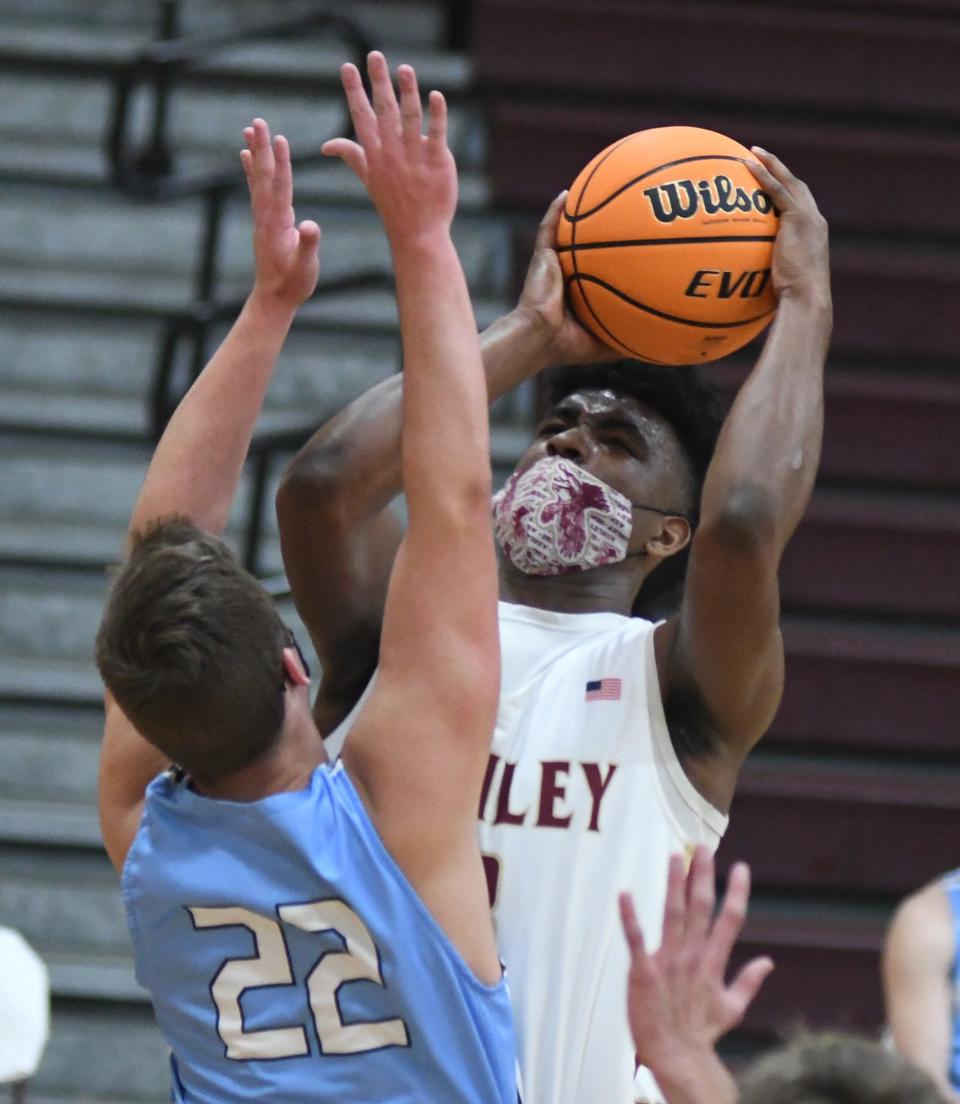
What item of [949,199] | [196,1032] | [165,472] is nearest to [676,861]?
[196,1032]

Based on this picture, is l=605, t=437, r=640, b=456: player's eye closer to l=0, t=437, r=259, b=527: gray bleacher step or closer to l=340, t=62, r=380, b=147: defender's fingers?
l=340, t=62, r=380, b=147: defender's fingers

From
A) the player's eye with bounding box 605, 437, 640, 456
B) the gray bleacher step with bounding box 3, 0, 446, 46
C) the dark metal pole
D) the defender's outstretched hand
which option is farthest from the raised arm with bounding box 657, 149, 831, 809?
the gray bleacher step with bounding box 3, 0, 446, 46

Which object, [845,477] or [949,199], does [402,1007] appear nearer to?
[845,477]

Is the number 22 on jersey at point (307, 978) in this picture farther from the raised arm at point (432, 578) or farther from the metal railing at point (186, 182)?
the metal railing at point (186, 182)

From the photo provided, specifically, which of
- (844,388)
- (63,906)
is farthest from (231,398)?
(844,388)

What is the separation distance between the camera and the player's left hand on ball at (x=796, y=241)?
271 cm

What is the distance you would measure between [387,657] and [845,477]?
424cm

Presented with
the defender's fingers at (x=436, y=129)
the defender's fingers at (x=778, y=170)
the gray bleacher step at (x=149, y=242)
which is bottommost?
the gray bleacher step at (x=149, y=242)

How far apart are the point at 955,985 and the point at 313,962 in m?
1.44

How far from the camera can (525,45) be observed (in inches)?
277

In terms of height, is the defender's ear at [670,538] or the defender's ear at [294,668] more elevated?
the defender's ear at [294,668]

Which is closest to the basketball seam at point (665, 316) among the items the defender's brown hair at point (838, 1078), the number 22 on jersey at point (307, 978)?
the number 22 on jersey at point (307, 978)

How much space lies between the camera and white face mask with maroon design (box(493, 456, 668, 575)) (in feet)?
9.68

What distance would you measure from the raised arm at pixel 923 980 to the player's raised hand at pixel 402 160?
5.33ft
